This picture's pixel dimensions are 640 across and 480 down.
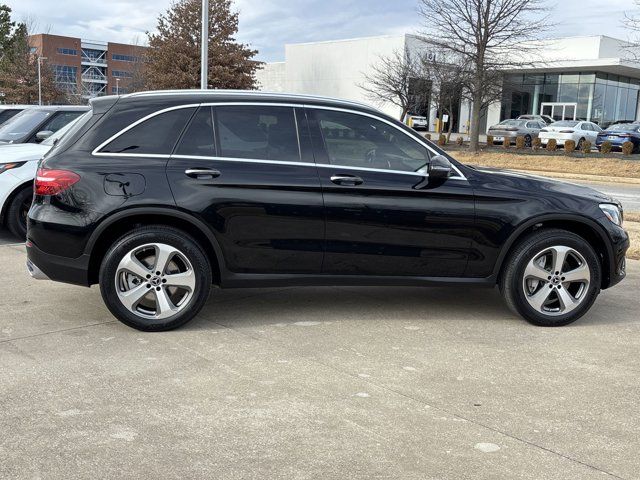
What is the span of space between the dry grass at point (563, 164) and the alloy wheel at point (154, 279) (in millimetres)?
19116

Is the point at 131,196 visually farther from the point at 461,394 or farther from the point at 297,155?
the point at 461,394

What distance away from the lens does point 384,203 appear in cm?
538

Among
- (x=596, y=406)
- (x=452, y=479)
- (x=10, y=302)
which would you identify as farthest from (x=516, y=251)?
(x=10, y=302)

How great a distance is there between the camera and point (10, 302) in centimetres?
602

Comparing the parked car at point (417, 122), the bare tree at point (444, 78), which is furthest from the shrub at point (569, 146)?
the parked car at point (417, 122)

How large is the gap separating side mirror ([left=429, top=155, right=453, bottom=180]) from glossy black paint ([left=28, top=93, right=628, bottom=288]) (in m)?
0.09

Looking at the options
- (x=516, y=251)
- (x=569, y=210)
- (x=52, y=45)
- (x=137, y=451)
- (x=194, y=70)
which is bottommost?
(x=137, y=451)

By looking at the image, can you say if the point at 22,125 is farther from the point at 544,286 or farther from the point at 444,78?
the point at 444,78

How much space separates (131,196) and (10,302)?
5.85ft

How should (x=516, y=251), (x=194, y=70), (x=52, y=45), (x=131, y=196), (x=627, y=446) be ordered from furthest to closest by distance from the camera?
(x=52, y=45) → (x=194, y=70) → (x=516, y=251) → (x=131, y=196) → (x=627, y=446)

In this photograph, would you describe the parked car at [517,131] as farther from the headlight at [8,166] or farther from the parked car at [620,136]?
the headlight at [8,166]

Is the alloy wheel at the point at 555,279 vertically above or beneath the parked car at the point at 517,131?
beneath

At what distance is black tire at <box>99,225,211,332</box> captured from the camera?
5.10 meters

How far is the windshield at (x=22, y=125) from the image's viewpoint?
412 inches
